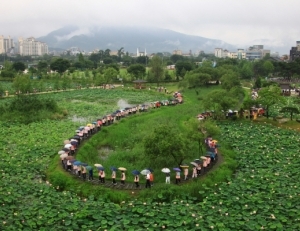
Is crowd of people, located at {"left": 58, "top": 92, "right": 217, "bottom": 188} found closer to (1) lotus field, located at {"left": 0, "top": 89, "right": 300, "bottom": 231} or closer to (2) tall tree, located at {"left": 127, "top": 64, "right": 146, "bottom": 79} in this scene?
(1) lotus field, located at {"left": 0, "top": 89, "right": 300, "bottom": 231}

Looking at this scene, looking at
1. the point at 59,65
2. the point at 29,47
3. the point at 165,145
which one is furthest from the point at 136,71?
the point at 29,47

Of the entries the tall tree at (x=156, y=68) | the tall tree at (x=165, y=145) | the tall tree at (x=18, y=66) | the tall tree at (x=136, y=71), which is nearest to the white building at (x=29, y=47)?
the tall tree at (x=18, y=66)

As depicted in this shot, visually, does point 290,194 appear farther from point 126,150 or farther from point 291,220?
point 126,150

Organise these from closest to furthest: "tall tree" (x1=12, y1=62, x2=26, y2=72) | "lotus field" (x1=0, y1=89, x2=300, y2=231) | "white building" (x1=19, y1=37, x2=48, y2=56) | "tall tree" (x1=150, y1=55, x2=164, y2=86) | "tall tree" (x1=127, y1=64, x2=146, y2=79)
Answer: "lotus field" (x1=0, y1=89, x2=300, y2=231) < "tall tree" (x1=150, y1=55, x2=164, y2=86) < "tall tree" (x1=127, y1=64, x2=146, y2=79) < "tall tree" (x1=12, y1=62, x2=26, y2=72) < "white building" (x1=19, y1=37, x2=48, y2=56)

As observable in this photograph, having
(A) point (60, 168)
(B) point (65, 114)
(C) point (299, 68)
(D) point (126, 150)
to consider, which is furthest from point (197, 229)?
(C) point (299, 68)

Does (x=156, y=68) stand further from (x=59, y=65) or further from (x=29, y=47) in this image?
(x=29, y=47)

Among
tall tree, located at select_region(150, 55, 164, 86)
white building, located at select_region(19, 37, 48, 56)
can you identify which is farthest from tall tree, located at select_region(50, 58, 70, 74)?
white building, located at select_region(19, 37, 48, 56)

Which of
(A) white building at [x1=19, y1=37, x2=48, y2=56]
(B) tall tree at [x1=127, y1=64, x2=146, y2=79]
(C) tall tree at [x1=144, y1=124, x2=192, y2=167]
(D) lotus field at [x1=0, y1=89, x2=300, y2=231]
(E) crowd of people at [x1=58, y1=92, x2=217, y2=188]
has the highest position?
(A) white building at [x1=19, y1=37, x2=48, y2=56]

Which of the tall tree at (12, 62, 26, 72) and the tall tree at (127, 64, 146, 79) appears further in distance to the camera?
the tall tree at (12, 62, 26, 72)

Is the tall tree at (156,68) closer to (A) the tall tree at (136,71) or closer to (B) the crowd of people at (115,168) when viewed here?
(A) the tall tree at (136,71)

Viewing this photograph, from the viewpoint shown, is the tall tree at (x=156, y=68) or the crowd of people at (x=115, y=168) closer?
the crowd of people at (x=115, y=168)
